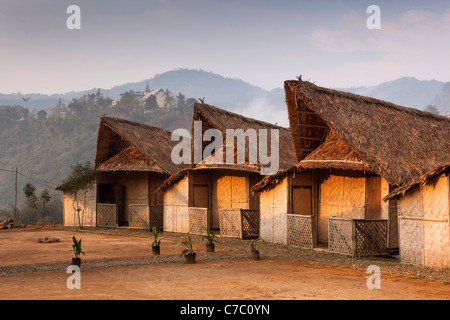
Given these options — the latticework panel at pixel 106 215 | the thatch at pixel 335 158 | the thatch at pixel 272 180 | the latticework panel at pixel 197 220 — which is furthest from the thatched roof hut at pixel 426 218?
the latticework panel at pixel 106 215

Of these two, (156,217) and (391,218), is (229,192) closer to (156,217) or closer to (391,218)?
(156,217)

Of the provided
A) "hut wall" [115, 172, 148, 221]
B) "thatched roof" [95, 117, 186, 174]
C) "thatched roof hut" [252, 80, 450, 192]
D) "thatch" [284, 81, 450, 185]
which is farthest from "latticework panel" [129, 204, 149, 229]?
"thatch" [284, 81, 450, 185]

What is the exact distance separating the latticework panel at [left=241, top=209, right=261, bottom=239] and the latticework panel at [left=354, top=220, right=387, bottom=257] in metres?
5.45

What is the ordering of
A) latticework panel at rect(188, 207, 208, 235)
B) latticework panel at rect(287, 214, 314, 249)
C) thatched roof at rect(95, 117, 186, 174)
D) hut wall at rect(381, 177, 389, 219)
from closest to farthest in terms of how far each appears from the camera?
hut wall at rect(381, 177, 389, 219), latticework panel at rect(287, 214, 314, 249), latticework panel at rect(188, 207, 208, 235), thatched roof at rect(95, 117, 186, 174)

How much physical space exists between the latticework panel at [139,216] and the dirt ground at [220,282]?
30.3 ft

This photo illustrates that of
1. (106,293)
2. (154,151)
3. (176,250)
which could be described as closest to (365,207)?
(176,250)

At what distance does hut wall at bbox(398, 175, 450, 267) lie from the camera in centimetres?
1059

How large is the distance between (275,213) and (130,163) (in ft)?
32.6

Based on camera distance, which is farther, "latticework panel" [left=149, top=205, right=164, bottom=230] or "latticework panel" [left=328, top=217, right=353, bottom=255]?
"latticework panel" [left=149, top=205, right=164, bottom=230]

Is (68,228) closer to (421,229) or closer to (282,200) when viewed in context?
(282,200)

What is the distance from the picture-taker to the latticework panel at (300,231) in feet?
47.7

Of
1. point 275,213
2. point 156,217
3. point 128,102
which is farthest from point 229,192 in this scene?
point 128,102

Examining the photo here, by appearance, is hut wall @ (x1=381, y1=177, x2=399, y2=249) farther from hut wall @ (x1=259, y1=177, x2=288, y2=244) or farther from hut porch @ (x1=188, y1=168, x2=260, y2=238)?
hut porch @ (x1=188, y1=168, x2=260, y2=238)

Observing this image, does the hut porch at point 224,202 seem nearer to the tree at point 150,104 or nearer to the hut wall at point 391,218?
the hut wall at point 391,218
